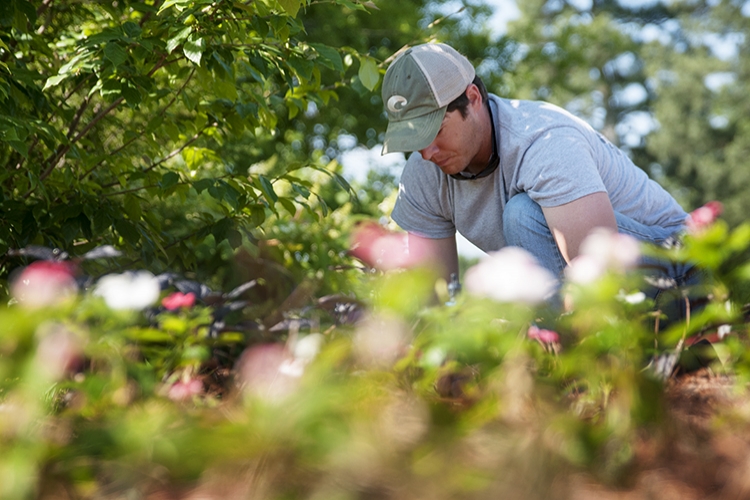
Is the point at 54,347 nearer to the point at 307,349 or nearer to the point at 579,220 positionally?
the point at 307,349

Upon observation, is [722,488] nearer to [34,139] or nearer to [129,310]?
[129,310]

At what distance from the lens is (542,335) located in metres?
1.13

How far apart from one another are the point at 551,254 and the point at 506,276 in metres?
1.34

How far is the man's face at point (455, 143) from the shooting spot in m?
2.17

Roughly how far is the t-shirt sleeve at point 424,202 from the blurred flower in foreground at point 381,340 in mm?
1597

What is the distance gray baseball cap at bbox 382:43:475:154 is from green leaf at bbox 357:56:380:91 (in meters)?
0.07

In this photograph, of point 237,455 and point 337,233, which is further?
point 337,233

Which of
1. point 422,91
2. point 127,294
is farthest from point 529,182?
point 127,294

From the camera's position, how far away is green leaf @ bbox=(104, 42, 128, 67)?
1734 mm

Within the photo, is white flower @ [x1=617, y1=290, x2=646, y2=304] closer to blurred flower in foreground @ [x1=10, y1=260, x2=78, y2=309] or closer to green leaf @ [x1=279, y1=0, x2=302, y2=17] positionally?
blurred flower in foreground @ [x1=10, y1=260, x2=78, y2=309]

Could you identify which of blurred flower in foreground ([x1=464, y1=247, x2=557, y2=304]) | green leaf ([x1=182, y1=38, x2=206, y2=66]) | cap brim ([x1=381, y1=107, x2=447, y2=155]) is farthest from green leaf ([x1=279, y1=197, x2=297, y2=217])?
blurred flower in foreground ([x1=464, y1=247, x2=557, y2=304])

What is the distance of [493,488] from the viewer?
2.13 feet

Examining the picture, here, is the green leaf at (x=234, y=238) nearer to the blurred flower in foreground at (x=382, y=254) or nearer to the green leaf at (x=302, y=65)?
the blurred flower in foreground at (x=382, y=254)

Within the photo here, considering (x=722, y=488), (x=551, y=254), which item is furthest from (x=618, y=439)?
(x=551, y=254)
